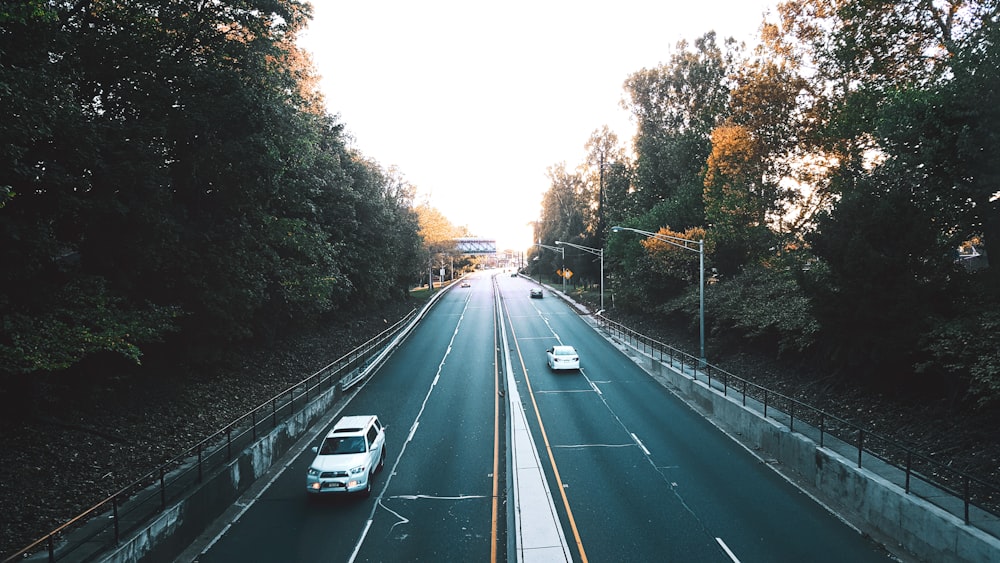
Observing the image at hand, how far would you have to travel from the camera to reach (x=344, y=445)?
15.3 meters

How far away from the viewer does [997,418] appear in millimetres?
13258

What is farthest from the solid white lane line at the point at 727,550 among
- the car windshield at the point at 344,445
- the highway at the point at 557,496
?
the car windshield at the point at 344,445

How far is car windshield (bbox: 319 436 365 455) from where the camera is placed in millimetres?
15156

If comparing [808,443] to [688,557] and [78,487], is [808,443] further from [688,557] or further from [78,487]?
[78,487]

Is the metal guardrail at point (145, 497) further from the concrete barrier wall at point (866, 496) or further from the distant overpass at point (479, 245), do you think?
the distant overpass at point (479, 245)

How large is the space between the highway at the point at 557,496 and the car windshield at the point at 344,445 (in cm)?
125

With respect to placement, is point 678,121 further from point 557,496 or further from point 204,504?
point 204,504

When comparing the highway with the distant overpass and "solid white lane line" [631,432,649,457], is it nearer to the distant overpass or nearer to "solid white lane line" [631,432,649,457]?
"solid white lane line" [631,432,649,457]

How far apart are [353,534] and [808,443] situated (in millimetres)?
12018

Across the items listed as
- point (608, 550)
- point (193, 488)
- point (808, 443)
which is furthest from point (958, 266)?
point (193, 488)

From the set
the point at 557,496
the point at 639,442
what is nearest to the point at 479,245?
the point at 639,442

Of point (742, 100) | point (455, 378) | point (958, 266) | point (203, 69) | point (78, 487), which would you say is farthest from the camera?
point (742, 100)

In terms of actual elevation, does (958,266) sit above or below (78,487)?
above

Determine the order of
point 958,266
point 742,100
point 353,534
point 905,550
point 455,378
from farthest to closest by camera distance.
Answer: point 742,100
point 455,378
point 958,266
point 353,534
point 905,550
